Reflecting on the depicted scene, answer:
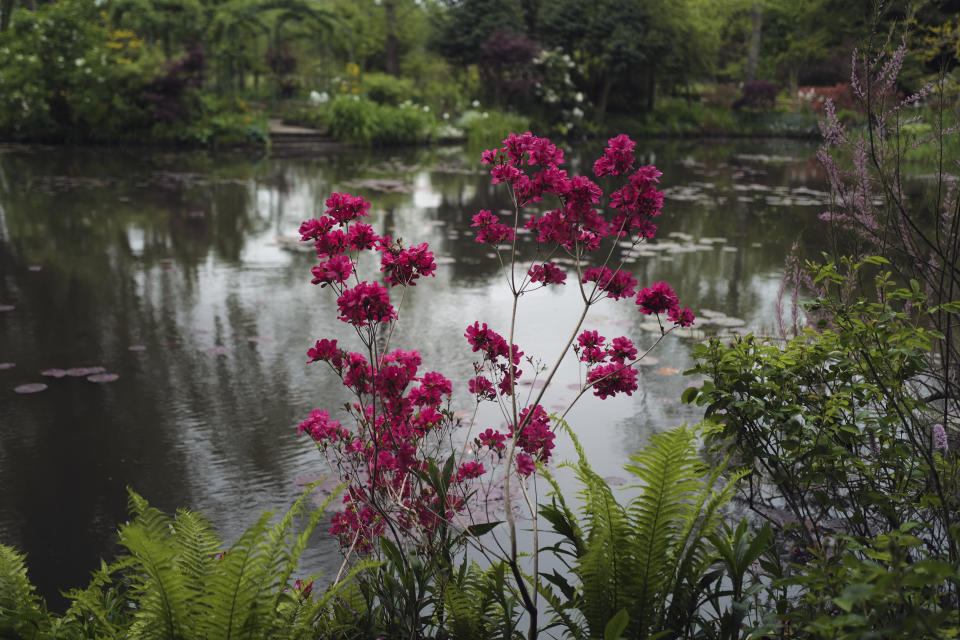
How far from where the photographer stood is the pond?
11.1 feet

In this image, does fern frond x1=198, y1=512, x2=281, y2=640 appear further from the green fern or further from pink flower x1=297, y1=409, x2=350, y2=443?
pink flower x1=297, y1=409, x2=350, y2=443

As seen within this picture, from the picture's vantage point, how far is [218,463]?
358 centimetres

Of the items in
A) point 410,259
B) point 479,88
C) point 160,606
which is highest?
point 479,88

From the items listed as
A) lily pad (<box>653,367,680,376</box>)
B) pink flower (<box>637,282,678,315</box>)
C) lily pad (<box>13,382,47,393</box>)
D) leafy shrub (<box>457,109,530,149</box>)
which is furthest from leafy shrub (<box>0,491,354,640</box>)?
leafy shrub (<box>457,109,530,149</box>)

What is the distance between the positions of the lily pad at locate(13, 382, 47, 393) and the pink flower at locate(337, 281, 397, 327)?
314 cm

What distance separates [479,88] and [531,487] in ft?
80.8

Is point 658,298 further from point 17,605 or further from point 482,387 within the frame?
point 17,605

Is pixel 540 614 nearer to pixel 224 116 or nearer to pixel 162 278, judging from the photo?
pixel 162 278

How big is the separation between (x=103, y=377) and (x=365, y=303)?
3.19 m

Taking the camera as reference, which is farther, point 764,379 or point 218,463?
point 218,463

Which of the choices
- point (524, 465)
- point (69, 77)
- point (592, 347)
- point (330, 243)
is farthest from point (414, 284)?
point (69, 77)

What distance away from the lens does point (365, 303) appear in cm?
200

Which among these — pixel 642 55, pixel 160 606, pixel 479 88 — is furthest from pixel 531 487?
pixel 642 55

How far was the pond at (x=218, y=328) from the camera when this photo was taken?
338 cm
